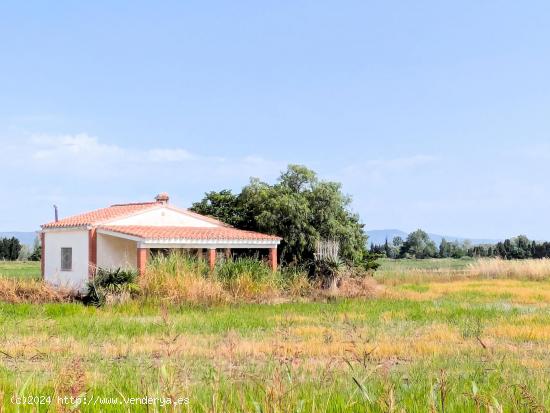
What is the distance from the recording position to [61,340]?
37.8 ft

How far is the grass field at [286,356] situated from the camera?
12.9ft

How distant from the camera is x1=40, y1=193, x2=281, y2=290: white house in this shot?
2316 cm

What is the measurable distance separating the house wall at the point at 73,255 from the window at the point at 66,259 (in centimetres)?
16

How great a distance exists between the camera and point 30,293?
19.9m

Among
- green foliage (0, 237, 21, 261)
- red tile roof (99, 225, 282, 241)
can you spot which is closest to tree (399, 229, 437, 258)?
green foliage (0, 237, 21, 261)

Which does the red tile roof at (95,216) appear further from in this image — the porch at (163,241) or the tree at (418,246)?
the tree at (418,246)

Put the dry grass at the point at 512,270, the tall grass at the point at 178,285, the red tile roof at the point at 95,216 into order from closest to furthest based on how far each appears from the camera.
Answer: the tall grass at the point at 178,285
the red tile roof at the point at 95,216
the dry grass at the point at 512,270

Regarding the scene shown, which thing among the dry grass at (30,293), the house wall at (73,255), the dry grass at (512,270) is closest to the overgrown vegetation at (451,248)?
the dry grass at (512,270)

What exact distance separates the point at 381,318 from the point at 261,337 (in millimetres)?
4634

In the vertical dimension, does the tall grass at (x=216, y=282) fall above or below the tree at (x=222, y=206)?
below

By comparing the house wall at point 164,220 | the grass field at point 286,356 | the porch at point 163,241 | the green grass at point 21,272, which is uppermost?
the house wall at point 164,220

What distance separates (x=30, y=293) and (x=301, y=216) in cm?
1122

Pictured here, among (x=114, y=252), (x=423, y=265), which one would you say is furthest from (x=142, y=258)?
(x=423, y=265)

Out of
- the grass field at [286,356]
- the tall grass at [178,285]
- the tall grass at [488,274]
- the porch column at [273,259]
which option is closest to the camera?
the grass field at [286,356]
